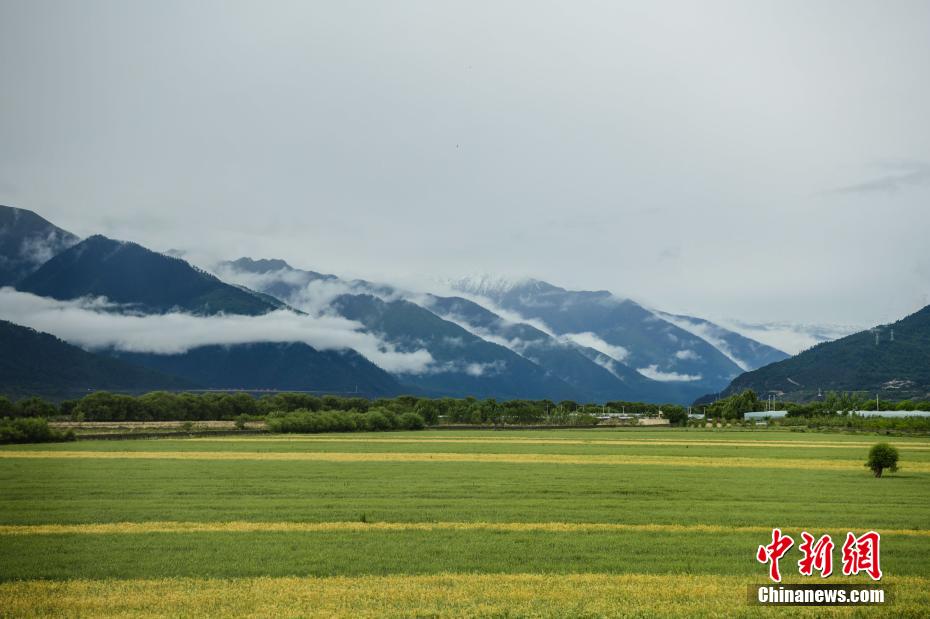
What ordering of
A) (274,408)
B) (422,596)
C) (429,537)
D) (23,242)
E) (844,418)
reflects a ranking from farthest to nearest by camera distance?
(274,408) < (844,418) < (23,242) < (429,537) < (422,596)

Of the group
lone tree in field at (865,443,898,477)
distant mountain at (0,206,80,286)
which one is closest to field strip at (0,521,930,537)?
distant mountain at (0,206,80,286)

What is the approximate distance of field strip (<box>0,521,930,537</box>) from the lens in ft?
89.0

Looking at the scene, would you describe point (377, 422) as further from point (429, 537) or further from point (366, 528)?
point (429, 537)

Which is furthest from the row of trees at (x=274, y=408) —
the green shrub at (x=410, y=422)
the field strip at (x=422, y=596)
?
the field strip at (x=422, y=596)

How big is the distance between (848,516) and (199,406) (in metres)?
145

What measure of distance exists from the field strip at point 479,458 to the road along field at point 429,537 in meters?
6.17

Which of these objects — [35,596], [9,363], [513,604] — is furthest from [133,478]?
[513,604]

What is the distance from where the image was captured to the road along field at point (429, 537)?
18797mm

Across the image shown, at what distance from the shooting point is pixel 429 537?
2606 cm

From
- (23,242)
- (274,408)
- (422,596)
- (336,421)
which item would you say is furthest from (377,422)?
(422,596)

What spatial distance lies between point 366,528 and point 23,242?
19527 millimetres

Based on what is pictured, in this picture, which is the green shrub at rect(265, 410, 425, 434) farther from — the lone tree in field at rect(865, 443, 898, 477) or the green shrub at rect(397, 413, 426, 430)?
the lone tree in field at rect(865, 443, 898, 477)

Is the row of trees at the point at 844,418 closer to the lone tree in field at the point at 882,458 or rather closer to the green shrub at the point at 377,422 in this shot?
the green shrub at the point at 377,422

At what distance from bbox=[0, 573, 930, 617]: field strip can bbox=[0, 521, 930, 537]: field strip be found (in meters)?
6.51
